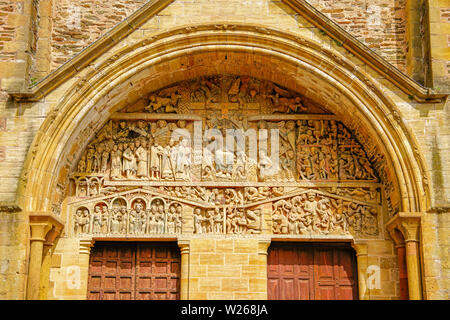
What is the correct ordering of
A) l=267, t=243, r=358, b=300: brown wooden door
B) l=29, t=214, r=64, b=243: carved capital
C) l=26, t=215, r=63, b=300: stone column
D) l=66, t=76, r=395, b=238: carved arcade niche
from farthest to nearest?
l=66, t=76, r=395, b=238: carved arcade niche < l=267, t=243, r=358, b=300: brown wooden door < l=29, t=214, r=64, b=243: carved capital < l=26, t=215, r=63, b=300: stone column

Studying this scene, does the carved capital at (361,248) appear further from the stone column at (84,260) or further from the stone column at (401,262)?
the stone column at (84,260)

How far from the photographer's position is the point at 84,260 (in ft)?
35.2

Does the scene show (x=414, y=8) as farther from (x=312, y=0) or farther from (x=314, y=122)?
(x=314, y=122)

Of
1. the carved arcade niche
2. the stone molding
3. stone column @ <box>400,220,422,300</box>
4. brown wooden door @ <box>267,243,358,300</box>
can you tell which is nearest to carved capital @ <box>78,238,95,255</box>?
the carved arcade niche

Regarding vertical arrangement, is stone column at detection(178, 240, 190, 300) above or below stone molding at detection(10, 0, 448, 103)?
below

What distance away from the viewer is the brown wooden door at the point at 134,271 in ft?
35.5

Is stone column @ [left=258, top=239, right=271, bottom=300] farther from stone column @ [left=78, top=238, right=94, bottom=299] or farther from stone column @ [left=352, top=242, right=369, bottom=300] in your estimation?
stone column @ [left=78, top=238, right=94, bottom=299]

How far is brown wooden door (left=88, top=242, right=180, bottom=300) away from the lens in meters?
10.8

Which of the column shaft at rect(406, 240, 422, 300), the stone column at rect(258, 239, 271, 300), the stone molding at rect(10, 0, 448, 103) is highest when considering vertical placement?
the stone molding at rect(10, 0, 448, 103)

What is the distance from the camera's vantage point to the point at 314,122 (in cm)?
1153

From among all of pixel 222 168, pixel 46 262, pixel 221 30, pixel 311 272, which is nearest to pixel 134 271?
pixel 46 262

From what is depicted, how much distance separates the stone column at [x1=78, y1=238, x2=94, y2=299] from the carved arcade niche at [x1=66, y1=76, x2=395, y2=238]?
0.58 feet

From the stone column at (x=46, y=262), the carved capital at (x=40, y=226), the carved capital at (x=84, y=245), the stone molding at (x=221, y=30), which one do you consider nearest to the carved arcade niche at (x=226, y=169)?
the carved capital at (x=84, y=245)

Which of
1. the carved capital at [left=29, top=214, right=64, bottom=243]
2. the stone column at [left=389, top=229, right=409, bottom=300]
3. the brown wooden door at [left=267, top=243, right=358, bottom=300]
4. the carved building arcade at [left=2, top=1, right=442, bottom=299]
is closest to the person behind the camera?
the carved capital at [left=29, top=214, right=64, bottom=243]
